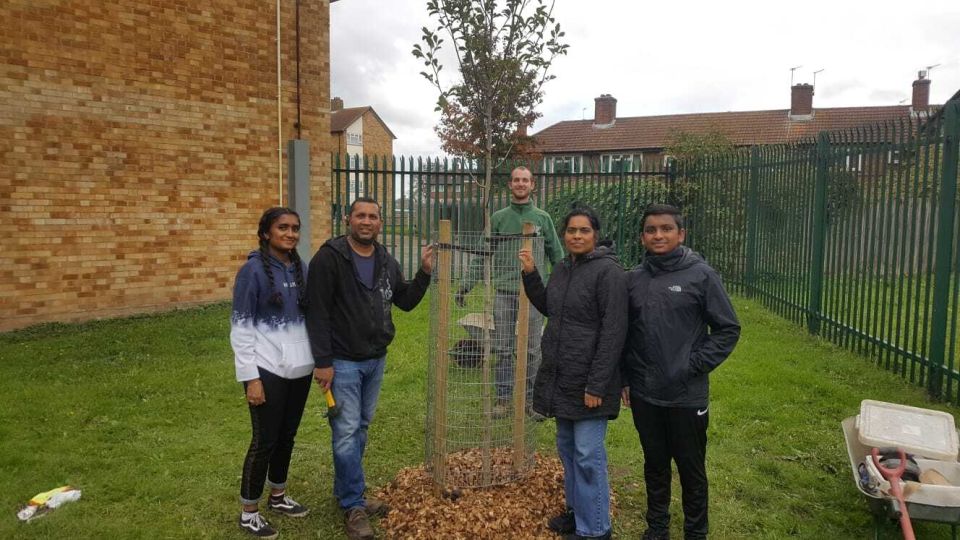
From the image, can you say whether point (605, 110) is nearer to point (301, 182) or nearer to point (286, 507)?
point (301, 182)

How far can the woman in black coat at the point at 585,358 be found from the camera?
3236mm

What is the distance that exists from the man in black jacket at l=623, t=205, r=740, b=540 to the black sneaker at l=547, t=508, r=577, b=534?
2.01 feet

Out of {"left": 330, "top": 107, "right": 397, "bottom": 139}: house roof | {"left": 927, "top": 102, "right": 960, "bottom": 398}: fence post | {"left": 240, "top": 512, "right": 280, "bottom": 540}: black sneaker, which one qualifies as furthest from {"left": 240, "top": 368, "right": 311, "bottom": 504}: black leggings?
{"left": 330, "top": 107, "right": 397, "bottom": 139}: house roof

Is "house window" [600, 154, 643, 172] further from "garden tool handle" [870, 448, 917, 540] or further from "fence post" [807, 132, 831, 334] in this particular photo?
"garden tool handle" [870, 448, 917, 540]

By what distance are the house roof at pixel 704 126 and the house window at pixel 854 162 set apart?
23.0m

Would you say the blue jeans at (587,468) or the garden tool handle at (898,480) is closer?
the garden tool handle at (898,480)

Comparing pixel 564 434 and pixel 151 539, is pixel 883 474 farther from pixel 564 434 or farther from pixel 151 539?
pixel 151 539

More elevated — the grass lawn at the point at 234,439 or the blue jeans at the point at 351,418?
the blue jeans at the point at 351,418

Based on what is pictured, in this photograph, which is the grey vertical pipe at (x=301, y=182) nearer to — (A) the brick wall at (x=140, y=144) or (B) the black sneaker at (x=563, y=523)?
(A) the brick wall at (x=140, y=144)

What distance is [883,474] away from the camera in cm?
314

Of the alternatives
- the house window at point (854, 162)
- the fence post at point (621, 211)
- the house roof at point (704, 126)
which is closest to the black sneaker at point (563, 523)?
the house window at point (854, 162)

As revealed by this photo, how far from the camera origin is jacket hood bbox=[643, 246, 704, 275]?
10.7ft

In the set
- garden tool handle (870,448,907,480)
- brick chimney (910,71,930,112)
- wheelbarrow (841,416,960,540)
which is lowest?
wheelbarrow (841,416,960,540)

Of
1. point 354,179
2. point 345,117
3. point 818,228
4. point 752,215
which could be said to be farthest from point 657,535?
point 345,117
